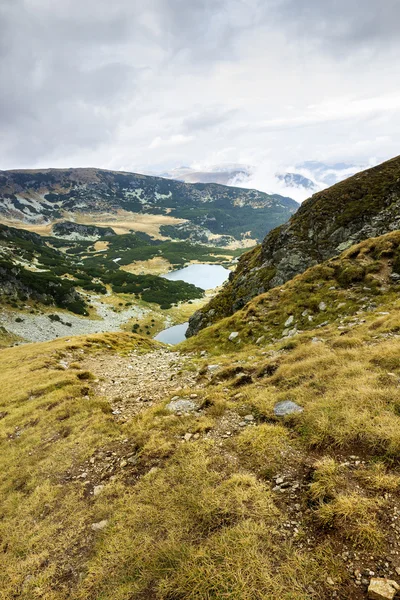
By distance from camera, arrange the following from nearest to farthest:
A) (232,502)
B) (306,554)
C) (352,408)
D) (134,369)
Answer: (306,554)
(232,502)
(352,408)
(134,369)

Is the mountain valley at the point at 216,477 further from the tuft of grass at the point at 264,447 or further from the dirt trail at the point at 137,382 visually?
the dirt trail at the point at 137,382

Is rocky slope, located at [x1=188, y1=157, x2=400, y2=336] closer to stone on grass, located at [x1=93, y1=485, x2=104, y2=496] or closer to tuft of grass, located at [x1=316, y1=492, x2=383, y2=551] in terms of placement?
stone on grass, located at [x1=93, y1=485, x2=104, y2=496]

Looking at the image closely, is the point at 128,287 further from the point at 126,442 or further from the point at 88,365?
the point at 126,442

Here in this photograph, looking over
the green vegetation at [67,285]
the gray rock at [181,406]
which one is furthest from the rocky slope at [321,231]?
the green vegetation at [67,285]

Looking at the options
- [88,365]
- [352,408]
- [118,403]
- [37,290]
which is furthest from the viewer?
[37,290]

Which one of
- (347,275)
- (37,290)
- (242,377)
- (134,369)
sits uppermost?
(37,290)

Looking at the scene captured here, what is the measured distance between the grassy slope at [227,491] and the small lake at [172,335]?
87734mm

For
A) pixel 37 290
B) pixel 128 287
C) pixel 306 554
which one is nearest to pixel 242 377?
pixel 306 554

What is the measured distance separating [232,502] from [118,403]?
9.82m

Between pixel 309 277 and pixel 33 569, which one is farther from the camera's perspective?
pixel 309 277

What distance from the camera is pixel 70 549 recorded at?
21.3ft

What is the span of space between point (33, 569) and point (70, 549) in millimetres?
846

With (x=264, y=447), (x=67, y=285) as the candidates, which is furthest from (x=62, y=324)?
(x=264, y=447)

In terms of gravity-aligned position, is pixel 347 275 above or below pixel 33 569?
above
